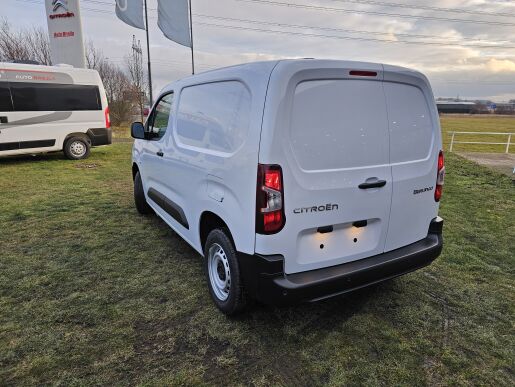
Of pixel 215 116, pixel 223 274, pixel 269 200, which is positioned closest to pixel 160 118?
pixel 215 116

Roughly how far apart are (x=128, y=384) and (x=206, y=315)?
0.80 metres

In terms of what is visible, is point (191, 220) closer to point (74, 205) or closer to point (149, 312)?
point (149, 312)

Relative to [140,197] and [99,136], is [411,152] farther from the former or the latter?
[99,136]

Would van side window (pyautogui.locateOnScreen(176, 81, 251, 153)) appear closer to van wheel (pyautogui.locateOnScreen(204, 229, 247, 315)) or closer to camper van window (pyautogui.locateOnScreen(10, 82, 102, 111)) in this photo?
van wheel (pyautogui.locateOnScreen(204, 229, 247, 315))

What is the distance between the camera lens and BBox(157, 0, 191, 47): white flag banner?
15805 mm

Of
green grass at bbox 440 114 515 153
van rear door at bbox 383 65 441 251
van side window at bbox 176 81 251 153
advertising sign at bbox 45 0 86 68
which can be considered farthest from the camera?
green grass at bbox 440 114 515 153

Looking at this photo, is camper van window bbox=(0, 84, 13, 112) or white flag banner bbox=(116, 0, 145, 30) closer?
camper van window bbox=(0, 84, 13, 112)

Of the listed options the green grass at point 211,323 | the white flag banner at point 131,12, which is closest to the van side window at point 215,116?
the green grass at point 211,323

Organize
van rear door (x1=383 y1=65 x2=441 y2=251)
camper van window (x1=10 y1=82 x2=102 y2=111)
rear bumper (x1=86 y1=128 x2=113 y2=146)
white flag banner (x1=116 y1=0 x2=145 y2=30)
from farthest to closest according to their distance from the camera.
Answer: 1. white flag banner (x1=116 y1=0 x2=145 y2=30)
2. rear bumper (x1=86 y1=128 x2=113 y2=146)
3. camper van window (x1=10 y1=82 x2=102 y2=111)
4. van rear door (x1=383 y1=65 x2=441 y2=251)

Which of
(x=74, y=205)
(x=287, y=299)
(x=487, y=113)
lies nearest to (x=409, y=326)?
(x=287, y=299)

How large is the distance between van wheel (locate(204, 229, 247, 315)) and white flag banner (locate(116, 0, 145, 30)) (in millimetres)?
14765

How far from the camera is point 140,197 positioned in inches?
203

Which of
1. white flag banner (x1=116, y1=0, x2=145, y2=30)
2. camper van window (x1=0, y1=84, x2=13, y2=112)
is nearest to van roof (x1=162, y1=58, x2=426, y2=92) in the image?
camper van window (x1=0, y1=84, x2=13, y2=112)

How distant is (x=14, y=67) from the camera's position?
9.01m
